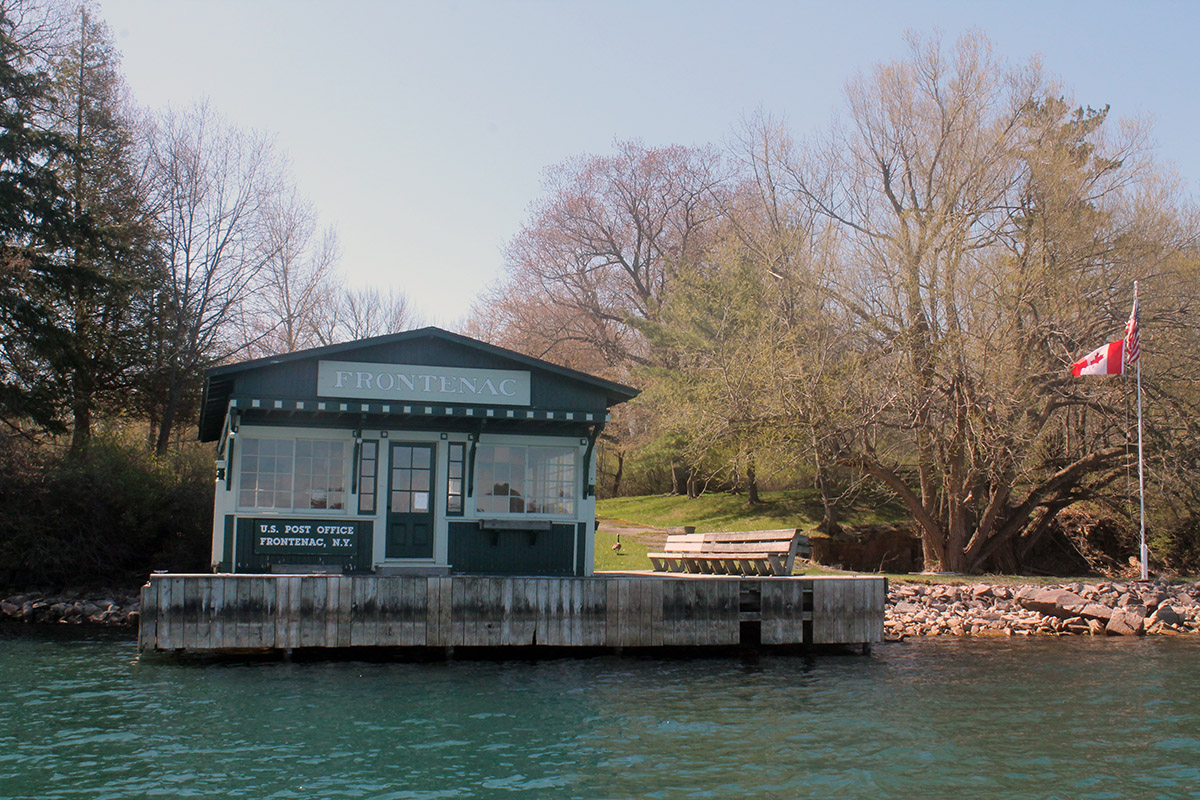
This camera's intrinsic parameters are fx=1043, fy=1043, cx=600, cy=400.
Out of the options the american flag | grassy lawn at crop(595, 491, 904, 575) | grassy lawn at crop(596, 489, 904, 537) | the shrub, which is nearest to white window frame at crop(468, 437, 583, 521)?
the shrub

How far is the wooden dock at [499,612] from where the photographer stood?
14.7 metres

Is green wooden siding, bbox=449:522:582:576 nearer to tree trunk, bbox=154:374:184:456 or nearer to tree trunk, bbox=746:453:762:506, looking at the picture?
tree trunk, bbox=154:374:184:456

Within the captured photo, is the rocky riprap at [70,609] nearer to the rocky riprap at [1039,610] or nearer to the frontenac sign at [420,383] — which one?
the frontenac sign at [420,383]

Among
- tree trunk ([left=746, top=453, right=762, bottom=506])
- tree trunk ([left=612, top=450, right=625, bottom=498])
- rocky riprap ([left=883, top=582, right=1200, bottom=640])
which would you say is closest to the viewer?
rocky riprap ([left=883, top=582, right=1200, bottom=640])

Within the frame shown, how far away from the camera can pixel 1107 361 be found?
72.8 ft

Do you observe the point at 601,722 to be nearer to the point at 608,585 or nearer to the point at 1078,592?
the point at 608,585

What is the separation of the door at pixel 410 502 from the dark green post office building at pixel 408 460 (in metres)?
0.02

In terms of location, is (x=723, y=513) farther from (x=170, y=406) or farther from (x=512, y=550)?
(x=512, y=550)

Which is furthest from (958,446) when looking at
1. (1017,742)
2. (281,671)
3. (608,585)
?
(281,671)

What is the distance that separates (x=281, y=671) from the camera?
A: 15.0m

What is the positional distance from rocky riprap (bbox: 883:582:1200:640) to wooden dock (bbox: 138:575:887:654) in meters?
3.53

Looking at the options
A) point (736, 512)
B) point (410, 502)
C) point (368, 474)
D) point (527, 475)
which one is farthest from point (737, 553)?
point (736, 512)

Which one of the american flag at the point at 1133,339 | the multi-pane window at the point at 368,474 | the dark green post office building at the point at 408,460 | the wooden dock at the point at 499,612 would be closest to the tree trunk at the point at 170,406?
the dark green post office building at the point at 408,460

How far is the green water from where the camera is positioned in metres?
9.59
